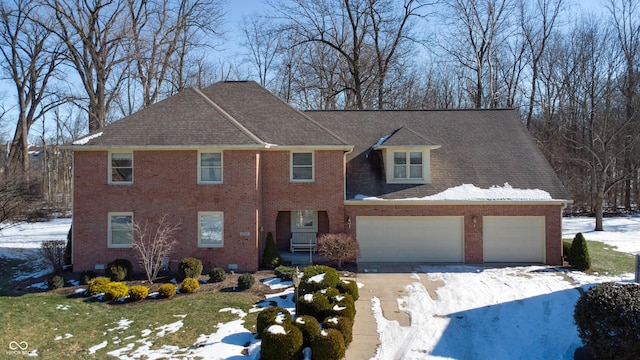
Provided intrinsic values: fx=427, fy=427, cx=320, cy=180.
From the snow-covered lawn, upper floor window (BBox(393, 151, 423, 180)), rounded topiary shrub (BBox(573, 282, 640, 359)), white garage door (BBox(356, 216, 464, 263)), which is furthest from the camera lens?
upper floor window (BBox(393, 151, 423, 180))

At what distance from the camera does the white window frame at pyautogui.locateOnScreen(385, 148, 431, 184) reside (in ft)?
58.2

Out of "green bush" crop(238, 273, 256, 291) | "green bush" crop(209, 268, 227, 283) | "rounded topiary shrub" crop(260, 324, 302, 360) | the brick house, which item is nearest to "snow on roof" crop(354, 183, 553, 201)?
the brick house

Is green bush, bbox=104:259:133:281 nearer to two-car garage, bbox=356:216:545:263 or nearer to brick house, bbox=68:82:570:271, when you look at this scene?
brick house, bbox=68:82:570:271

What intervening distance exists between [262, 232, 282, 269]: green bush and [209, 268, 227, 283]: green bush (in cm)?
199

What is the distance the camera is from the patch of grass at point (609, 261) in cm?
1591

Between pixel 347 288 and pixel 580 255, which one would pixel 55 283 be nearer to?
pixel 347 288

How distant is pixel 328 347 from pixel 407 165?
10.8 meters

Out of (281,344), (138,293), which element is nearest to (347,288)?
(281,344)

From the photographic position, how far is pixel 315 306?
33.6 ft

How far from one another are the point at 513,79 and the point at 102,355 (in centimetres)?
3870

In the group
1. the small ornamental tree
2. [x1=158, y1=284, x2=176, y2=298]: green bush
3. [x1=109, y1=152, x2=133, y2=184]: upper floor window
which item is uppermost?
[x1=109, y1=152, x2=133, y2=184]: upper floor window

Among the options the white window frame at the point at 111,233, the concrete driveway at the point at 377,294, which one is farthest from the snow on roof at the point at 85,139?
the concrete driveway at the point at 377,294

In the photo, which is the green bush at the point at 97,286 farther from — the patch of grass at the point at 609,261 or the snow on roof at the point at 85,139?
the patch of grass at the point at 609,261

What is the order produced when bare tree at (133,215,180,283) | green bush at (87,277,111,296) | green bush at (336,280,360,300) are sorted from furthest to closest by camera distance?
bare tree at (133,215,180,283), green bush at (87,277,111,296), green bush at (336,280,360,300)
